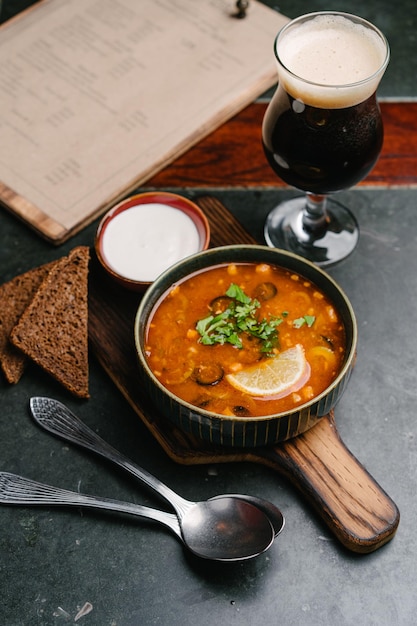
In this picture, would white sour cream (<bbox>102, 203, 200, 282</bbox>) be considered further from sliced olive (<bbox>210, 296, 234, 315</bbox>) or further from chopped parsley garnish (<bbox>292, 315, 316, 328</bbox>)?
chopped parsley garnish (<bbox>292, 315, 316, 328</bbox>)

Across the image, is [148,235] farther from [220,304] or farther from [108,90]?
[108,90]

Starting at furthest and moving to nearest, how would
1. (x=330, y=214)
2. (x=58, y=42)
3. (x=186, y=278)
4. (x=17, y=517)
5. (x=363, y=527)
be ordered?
(x=58, y=42) < (x=330, y=214) < (x=186, y=278) < (x=17, y=517) < (x=363, y=527)

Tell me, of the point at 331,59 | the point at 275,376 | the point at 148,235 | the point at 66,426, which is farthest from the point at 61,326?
the point at 331,59

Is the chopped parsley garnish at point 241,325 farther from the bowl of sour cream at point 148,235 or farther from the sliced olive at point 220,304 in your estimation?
the bowl of sour cream at point 148,235

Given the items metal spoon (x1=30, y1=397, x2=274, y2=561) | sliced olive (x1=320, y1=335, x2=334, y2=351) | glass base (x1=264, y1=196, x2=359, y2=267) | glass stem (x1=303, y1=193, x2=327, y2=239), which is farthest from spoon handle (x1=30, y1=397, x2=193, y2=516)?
glass stem (x1=303, y1=193, x2=327, y2=239)

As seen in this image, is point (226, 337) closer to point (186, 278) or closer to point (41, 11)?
point (186, 278)

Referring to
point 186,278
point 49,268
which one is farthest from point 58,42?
point 186,278
